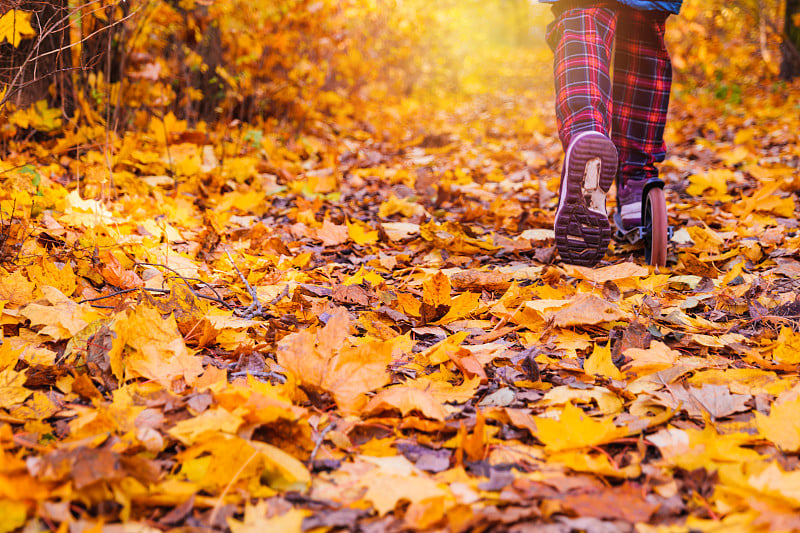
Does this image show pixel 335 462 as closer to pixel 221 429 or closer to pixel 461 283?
pixel 221 429

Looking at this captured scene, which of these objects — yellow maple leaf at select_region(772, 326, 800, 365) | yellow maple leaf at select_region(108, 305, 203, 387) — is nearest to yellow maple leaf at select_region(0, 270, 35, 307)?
yellow maple leaf at select_region(108, 305, 203, 387)

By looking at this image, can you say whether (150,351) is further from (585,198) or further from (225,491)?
(585,198)

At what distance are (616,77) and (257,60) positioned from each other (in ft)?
8.77

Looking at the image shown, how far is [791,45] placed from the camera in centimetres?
706

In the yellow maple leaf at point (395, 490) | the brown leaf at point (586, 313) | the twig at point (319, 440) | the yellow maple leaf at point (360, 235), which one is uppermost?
the yellow maple leaf at point (360, 235)

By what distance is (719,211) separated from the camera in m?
2.84

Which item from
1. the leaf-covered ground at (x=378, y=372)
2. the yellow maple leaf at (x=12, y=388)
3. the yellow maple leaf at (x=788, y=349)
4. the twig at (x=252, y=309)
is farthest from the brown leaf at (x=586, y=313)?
the yellow maple leaf at (x=12, y=388)

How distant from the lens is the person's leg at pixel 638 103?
2.30 m

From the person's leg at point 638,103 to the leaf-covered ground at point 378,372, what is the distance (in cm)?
27

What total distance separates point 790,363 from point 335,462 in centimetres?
99

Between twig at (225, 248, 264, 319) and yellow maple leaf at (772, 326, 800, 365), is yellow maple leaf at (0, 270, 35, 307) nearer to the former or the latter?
twig at (225, 248, 264, 319)

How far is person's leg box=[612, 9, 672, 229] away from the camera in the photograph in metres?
2.30

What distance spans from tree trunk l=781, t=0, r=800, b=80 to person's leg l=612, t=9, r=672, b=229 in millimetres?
5566

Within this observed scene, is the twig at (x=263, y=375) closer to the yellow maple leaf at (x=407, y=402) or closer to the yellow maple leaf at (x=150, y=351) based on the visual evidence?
the yellow maple leaf at (x=150, y=351)
